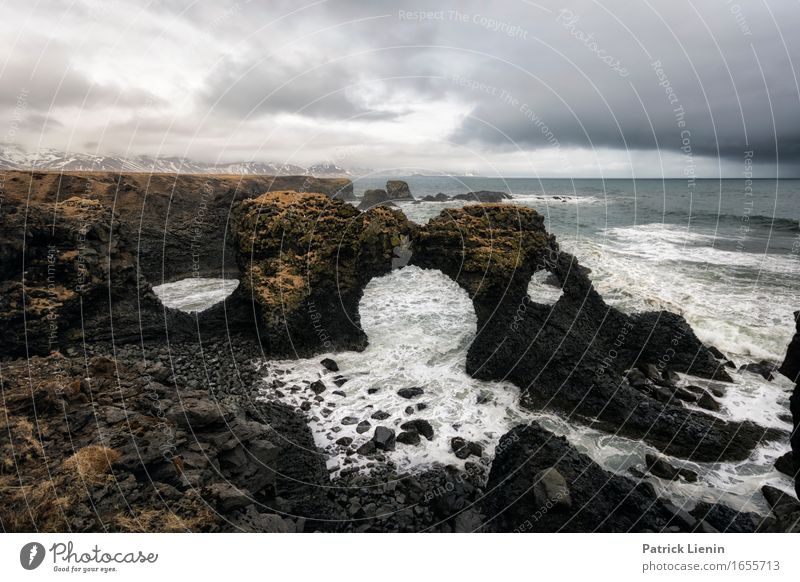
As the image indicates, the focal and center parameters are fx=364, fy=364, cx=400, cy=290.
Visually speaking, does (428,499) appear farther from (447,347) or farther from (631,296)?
(631,296)

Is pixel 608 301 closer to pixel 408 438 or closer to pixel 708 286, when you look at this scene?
pixel 708 286

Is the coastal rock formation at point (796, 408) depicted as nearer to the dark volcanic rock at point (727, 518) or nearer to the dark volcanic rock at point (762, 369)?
the dark volcanic rock at point (727, 518)

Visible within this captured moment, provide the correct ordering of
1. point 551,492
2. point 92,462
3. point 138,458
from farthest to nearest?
point 551,492, point 138,458, point 92,462

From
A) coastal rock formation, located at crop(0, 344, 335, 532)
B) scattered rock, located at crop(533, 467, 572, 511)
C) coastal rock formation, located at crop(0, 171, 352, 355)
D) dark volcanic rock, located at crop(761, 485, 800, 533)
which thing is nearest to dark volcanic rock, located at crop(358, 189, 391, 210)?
coastal rock formation, located at crop(0, 171, 352, 355)

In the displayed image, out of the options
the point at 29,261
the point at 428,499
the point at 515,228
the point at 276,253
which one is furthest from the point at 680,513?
the point at 29,261

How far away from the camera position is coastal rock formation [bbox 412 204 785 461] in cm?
1287

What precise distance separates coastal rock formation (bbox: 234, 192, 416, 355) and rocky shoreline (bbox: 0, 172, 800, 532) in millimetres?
81

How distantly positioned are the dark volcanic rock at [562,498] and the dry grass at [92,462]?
8018 mm

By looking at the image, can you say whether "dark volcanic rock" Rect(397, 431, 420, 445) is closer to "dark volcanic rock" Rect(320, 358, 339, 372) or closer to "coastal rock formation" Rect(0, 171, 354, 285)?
"dark volcanic rock" Rect(320, 358, 339, 372)

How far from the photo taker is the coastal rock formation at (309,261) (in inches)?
629

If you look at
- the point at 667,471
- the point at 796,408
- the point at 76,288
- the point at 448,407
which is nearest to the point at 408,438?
the point at 448,407

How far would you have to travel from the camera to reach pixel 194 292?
25828 mm

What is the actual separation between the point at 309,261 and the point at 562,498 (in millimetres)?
12890

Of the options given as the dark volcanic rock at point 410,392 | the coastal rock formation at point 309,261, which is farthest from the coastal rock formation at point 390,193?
the dark volcanic rock at point 410,392
